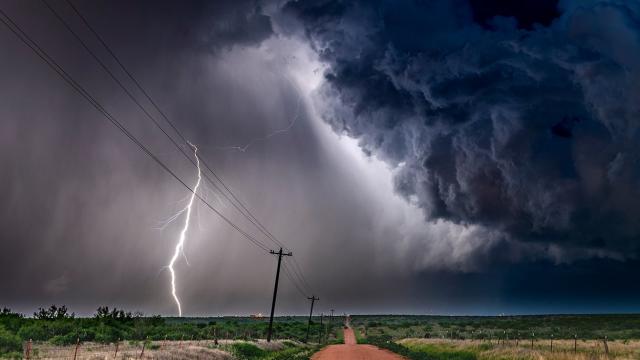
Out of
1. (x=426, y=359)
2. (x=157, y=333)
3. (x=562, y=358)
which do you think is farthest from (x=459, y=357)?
(x=157, y=333)

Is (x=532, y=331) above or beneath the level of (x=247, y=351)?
above

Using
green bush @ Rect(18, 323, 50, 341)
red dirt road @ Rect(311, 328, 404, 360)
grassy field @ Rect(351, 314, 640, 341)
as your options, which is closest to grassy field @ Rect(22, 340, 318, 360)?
red dirt road @ Rect(311, 328, 404, 360)

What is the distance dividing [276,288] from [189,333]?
20676mm

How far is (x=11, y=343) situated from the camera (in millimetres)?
34219

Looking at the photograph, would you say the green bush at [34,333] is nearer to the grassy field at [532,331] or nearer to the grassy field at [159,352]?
the grassy field at [159,352]

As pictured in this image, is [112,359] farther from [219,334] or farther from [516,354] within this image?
[219,334]

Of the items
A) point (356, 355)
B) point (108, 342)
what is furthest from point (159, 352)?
point (108, 342)

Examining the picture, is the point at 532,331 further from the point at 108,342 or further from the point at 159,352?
the point at 159,352

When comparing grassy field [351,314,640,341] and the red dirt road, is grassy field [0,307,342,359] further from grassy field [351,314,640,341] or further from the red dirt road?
grassy field [351,314,640,341]

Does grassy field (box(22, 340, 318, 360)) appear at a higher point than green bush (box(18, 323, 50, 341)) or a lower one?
higher

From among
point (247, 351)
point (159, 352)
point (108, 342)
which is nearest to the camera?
point (159, 352)

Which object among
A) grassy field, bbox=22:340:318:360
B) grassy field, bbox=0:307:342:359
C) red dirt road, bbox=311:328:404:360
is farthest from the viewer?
red dirt road, bbox=311:328:404:360

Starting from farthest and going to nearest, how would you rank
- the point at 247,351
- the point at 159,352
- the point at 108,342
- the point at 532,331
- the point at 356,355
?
the point at 532,331 → the point at 108,342 → the point at 247,351 → the point at 356,355 → the point at 159,352

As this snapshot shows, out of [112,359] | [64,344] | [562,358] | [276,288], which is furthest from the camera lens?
[276,288]
